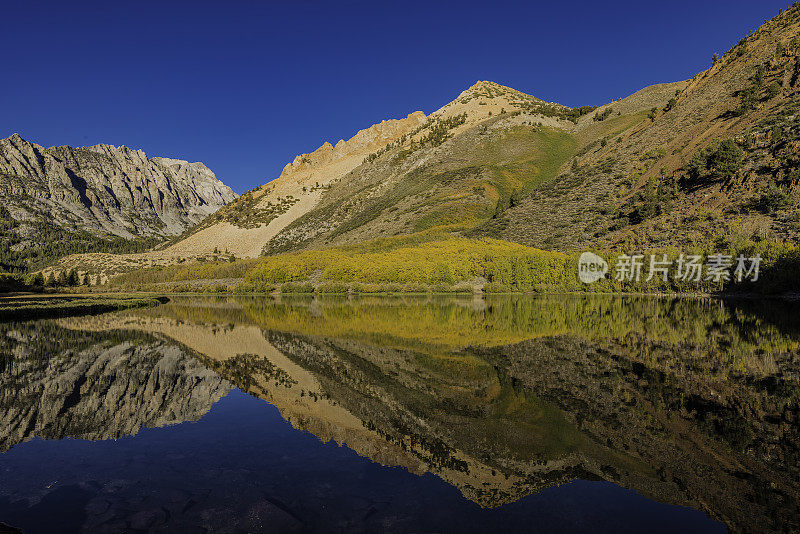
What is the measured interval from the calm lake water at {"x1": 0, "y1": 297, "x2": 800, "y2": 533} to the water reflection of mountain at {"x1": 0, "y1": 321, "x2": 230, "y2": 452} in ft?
0.26

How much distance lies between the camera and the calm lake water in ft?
21.0

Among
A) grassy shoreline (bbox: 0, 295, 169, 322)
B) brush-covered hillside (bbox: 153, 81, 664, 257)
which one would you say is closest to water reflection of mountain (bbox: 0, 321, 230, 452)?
grassy shoreline (bbox: 0, 295, 169, 322)

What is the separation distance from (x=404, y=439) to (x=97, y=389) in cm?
1011

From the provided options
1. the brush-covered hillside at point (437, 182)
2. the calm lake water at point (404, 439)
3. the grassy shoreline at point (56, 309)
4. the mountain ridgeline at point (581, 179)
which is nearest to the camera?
the calm lake water at point (404, 439)

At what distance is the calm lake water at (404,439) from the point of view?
6.41 metres

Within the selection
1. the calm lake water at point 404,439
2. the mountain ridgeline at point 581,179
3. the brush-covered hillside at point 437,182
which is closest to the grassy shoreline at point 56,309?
the calm lake water at point 404,439

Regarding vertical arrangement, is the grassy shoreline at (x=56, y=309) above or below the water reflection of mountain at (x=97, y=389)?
below

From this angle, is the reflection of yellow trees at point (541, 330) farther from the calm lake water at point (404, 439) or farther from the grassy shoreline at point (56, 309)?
the grassy shoreline at point (56, 309)

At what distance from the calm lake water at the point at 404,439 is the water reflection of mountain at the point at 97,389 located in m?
0.08

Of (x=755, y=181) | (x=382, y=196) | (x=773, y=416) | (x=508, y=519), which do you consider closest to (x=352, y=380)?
(x=508, y=519)

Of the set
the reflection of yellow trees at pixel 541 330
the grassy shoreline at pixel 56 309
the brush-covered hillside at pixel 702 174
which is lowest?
the grassy shoreline at pixel 56 309

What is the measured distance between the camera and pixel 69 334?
2522 cm

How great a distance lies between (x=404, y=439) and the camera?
30.7ft

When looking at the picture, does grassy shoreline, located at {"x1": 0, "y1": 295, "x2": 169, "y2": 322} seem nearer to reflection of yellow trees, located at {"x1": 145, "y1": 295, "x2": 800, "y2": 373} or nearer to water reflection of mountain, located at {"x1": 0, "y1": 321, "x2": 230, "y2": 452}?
reflection of yellow trees, located at {"x1": 145, "y1": 295, "x2": 800, "y2": 373}
